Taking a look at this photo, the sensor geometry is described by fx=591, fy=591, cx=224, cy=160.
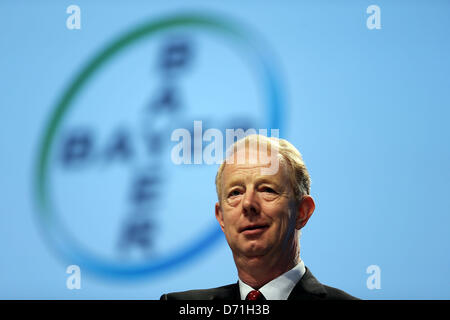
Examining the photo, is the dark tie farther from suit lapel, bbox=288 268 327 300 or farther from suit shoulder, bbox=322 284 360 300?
suit shoulder, bbox=322 284 360 300

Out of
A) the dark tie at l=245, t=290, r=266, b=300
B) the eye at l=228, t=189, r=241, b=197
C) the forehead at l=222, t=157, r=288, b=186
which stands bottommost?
the dark tie at l=245, t=290, r=266, b=300

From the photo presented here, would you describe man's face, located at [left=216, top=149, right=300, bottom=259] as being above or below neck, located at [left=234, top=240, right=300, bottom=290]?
above

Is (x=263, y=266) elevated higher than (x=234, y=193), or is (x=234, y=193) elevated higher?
(x=234, y=193)

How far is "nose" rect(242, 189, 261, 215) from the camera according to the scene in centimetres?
204

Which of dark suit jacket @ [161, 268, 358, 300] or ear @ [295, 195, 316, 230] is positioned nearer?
dark suit jacket @ [161, 268, 358, 300]

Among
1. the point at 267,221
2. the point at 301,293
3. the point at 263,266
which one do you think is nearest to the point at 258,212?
the point at 267,221

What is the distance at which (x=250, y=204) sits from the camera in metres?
2.04

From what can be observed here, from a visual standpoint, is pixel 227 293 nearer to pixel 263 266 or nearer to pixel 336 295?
pixel 263 266

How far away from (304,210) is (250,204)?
0.24 metres

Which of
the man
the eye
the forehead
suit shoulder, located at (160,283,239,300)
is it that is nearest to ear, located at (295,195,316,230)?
the man

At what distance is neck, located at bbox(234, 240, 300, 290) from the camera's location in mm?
2061

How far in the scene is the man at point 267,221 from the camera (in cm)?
205
